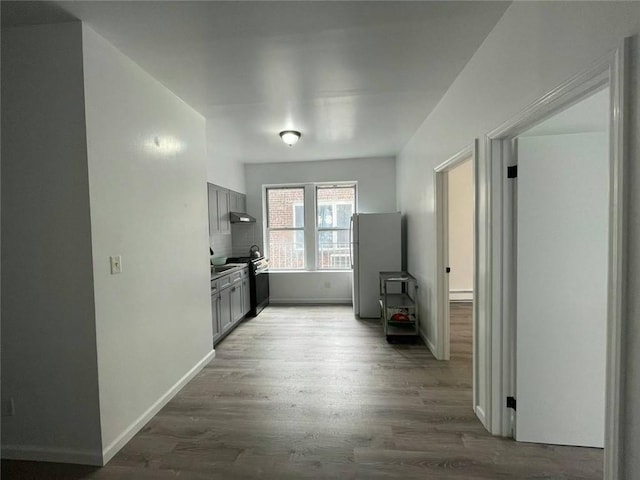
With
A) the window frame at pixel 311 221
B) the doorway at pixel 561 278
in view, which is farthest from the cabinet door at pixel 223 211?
the doorway at pixel 561 278

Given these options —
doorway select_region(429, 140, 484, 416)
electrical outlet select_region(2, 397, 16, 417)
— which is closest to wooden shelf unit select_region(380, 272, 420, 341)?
doorway select_region(429, 140, 484, 416)

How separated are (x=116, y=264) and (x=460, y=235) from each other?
5342 mm

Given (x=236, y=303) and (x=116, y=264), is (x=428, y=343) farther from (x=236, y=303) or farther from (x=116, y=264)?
(x=116, y=264)

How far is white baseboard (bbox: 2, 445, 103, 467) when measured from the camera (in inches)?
69.1

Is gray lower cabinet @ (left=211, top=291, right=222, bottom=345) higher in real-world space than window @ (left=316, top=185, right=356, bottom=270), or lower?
lower

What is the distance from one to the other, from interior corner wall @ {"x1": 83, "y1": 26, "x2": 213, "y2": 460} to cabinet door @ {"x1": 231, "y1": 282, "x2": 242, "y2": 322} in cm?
110

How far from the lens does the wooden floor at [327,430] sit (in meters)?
1.67

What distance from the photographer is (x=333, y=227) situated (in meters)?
5.52

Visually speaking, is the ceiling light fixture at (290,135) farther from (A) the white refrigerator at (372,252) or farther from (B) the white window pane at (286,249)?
(B) the white window pane at (286,249)

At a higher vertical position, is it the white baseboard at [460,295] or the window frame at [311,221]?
the window frame at [311,221]

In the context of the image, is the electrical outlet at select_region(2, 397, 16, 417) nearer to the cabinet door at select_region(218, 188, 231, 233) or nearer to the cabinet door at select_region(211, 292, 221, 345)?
the cabinet door at select_region(211, 292, 221, 345)

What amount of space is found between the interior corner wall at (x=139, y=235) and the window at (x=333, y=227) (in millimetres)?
2947

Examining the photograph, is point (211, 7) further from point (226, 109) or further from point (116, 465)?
point (116, 465)


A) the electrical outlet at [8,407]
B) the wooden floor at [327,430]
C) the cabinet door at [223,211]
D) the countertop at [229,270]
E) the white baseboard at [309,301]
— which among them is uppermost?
the cabinet door at [223,211]
